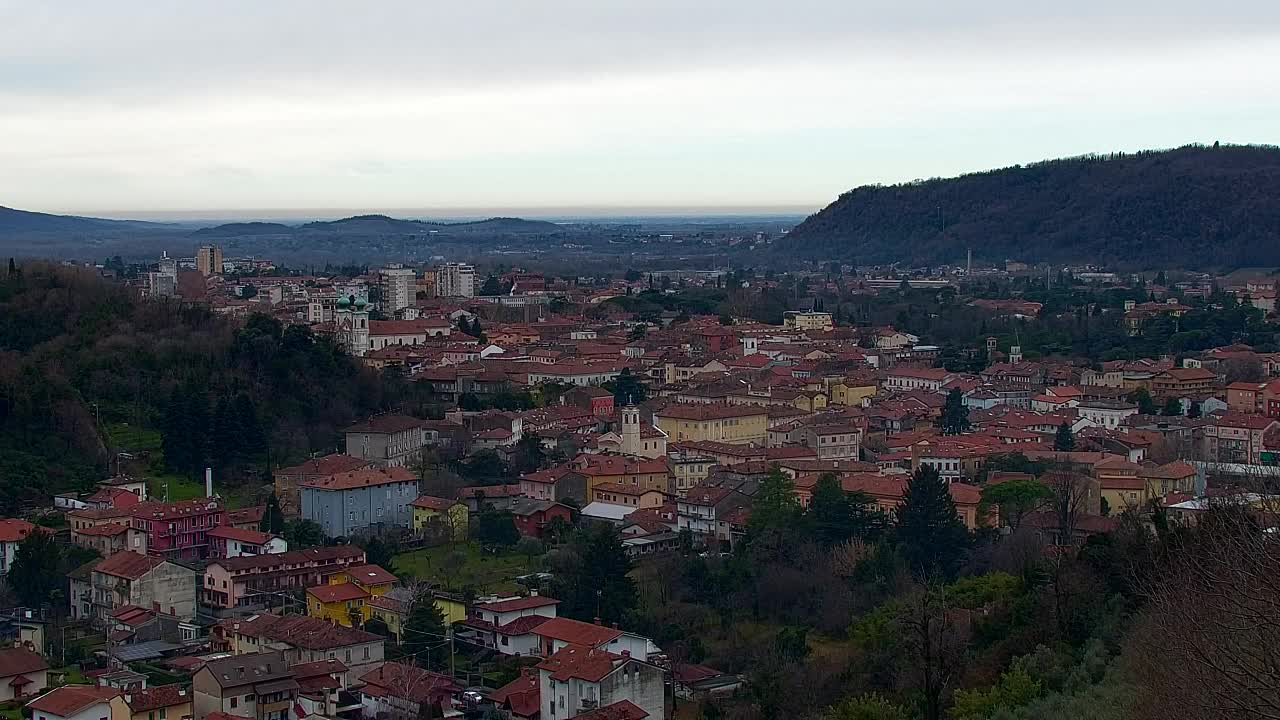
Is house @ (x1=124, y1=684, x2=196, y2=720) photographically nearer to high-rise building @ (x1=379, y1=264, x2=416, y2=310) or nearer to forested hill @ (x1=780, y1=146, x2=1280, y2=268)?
high-rise building @ (x1=379, y1=264, x2=416, y2=310)

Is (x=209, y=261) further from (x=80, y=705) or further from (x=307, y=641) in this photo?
(x=80, y=705)

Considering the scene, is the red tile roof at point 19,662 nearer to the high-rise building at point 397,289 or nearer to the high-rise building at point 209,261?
→ the high-rise building at point 397,289

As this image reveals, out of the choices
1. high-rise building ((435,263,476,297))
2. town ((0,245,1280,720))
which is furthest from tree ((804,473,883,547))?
high-rise building ((435,263,476,297))

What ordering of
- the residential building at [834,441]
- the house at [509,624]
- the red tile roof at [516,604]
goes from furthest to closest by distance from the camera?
the residential building at [834,441], the red tile roof at [516,604], the house at [509,624]

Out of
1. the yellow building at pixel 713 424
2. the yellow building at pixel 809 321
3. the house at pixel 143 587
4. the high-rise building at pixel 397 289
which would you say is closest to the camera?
the house at pixel 143 587

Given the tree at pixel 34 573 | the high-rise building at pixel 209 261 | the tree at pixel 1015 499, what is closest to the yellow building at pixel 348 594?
the tree at pixel 34 573

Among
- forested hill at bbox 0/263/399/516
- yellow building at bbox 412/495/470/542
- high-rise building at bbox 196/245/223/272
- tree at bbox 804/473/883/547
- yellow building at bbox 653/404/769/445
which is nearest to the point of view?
tree at bbox 804/473/883/547

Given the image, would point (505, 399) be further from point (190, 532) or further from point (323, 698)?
point (323, 698)
